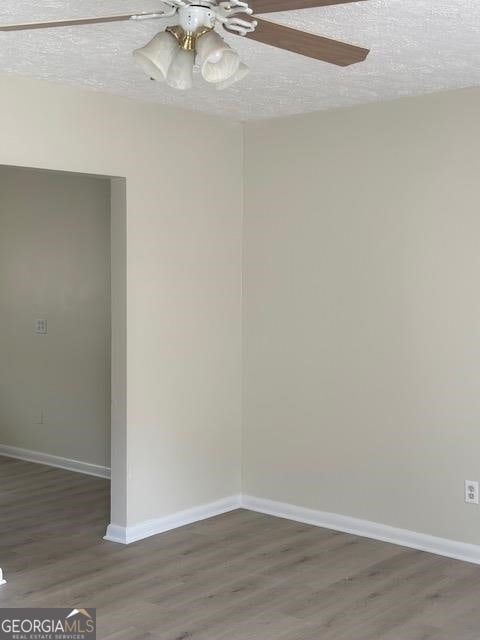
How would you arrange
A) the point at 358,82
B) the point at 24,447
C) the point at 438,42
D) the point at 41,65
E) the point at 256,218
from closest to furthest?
the point at 438,42 < the point at 41,65 < the point at 358,82 < the point at 256,218 < the point at 24,447

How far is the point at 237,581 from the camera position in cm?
397

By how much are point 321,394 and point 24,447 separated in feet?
9.04

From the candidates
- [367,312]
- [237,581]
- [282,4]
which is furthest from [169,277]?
[282,4]

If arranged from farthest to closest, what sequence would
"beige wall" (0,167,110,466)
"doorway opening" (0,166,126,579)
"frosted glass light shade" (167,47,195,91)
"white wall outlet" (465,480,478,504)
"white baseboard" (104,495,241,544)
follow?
1. "beige wall" (0,167,110,466)
2. "doorway opening" (0,166,126,579)
3. "white baseboard" (104,495,241,544)
4. "white wall outlet" (465,480,478,504)
5. "frosted glass light shade" (167,47,195,91)

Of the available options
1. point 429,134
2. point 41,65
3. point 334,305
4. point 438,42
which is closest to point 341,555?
point 334,305

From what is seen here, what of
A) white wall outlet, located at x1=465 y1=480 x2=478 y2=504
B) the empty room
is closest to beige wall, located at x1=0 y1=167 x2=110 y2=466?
the empty room

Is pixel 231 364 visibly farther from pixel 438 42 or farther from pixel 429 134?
pixel 438 42

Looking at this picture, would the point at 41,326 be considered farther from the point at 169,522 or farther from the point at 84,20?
the point at 84,20

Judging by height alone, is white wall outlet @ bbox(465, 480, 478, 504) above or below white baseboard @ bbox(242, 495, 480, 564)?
above

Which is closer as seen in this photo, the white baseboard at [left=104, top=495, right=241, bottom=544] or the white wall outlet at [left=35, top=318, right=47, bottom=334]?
the white baseboard at [left=104, top=495, right=241, bottom=544]

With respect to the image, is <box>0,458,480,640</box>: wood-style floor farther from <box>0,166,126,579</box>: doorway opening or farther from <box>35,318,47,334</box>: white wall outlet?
<box>35,318,47,334</box>: white wall outlet

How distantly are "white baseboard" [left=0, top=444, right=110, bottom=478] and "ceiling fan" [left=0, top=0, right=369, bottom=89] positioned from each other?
397cm

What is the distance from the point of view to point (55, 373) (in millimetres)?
6215

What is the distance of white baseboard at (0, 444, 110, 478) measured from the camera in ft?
19.6
